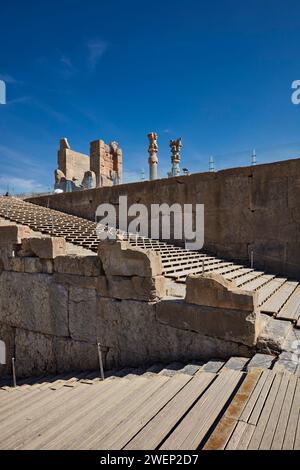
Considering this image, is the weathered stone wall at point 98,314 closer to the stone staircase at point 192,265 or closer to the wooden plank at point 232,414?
the wooden plank at point 232,414

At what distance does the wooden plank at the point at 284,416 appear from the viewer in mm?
2125

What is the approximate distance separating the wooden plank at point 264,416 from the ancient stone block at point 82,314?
127 inches

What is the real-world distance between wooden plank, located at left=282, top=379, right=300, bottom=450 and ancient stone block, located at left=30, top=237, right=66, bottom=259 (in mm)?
4410

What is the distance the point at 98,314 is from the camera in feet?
17.2

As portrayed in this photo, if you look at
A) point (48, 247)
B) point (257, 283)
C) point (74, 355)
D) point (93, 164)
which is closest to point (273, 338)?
point (257, 283)

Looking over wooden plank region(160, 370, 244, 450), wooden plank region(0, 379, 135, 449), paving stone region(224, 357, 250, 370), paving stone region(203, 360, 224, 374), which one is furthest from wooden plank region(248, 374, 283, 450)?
wooden plank region(0, 379, 135, 449)

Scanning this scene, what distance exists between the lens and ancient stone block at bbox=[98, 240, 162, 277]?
470 centimetres

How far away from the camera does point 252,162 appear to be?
8758 mm

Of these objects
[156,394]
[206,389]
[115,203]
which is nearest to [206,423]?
[206,389]

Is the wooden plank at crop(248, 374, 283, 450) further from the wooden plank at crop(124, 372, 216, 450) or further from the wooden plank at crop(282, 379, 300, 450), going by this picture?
the wooden plank at crop(124, 372, 216, 450)

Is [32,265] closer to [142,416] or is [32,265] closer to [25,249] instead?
[25,249]

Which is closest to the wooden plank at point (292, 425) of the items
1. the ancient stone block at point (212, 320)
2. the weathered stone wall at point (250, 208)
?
the ancient stone block at point (212, 320)

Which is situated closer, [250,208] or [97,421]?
[97,421]

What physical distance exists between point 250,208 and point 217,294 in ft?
17.3
